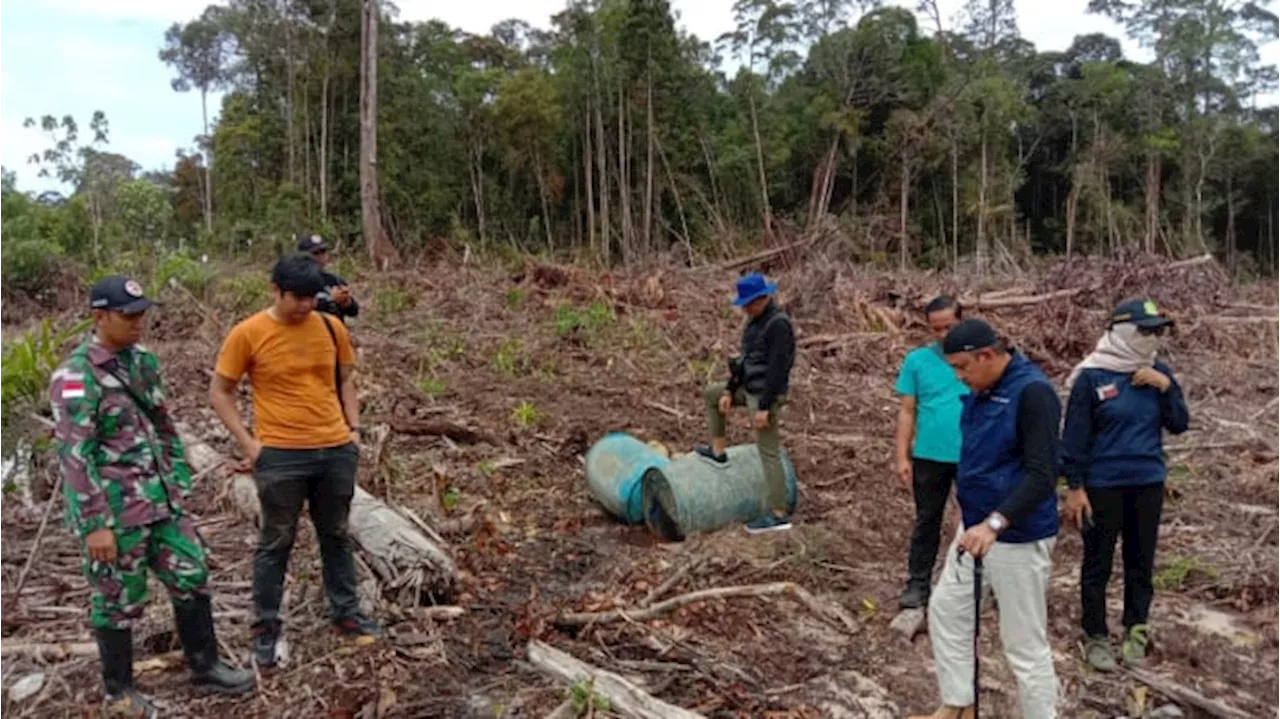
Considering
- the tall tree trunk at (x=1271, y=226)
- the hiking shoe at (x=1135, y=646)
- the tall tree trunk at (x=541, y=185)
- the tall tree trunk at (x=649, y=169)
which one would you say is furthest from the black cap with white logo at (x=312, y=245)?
the tall tree trunk at (x=1271, y=226)

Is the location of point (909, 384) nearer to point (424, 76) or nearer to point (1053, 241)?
point (424, 76)

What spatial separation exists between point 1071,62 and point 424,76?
24554 mm

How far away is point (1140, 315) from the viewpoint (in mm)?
3867

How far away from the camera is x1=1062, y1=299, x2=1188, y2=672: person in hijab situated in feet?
13.0

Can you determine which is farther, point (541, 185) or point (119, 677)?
A: point (541, 185)

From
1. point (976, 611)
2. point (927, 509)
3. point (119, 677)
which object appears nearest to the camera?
point (976, 611)

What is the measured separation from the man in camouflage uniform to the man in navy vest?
8.72ft

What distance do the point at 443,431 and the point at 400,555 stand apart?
300cm

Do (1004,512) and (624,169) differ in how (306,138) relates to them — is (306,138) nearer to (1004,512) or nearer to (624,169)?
(624,169)

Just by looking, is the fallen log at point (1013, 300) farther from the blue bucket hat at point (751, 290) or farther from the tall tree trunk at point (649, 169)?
the tall tree trunk at point (649, 169)

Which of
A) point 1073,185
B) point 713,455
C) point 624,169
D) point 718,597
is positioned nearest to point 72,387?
point 718,597

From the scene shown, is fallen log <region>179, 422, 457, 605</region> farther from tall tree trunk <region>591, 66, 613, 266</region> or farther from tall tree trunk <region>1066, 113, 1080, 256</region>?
tall tree trunk <region>1066, 113, 1080, 256</region>

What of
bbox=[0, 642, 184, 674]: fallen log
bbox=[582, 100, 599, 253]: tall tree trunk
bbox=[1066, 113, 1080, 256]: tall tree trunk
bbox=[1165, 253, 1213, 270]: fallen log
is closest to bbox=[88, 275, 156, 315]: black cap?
bbox=[0, 642, 184, 674]: fallen log

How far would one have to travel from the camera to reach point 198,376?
9.01 m
